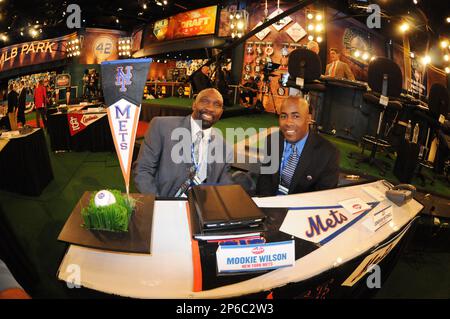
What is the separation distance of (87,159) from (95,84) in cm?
1301

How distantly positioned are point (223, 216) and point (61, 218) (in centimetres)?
324

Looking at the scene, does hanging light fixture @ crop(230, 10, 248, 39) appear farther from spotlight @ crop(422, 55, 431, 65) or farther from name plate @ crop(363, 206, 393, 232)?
name plate @ crop(363, 206, 393, 232)

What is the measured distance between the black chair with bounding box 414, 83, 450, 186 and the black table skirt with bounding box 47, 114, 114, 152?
6594 millimetres

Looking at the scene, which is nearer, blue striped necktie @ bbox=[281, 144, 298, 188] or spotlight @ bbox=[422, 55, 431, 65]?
blue striped necktie @ bbox=[281, 144, 298, 188]

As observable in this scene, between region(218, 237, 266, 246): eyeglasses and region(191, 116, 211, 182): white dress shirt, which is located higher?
region(191, 116, 211, 182): white dress shirt

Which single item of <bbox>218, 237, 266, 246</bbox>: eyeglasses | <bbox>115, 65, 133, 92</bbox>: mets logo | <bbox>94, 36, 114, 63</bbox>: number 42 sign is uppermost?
<bbox>94, 36, 114, 63</bbox>: number 42 sign

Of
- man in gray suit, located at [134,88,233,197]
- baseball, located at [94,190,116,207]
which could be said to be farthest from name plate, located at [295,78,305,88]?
baseball, located at [94,190,116,207]

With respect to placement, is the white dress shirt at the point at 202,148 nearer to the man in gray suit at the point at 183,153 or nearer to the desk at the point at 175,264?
the man in gray suit at the point at 183,153

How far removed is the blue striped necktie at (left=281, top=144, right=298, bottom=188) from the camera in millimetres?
Answer: 2271

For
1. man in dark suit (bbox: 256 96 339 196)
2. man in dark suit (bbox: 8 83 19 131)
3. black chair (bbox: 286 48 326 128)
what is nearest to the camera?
man in dark suit (bbox: 256 96 339 196)

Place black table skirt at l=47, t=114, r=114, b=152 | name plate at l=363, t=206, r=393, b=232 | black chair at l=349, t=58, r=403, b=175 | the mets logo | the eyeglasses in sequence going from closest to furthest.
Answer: the eyeglasses, the mets logo, name plate at l=363, t=206, r=393, b=232, black chair at l=349, t=58, r=403, b=175, black table skirt at l=47, t=114, r=114, b=152

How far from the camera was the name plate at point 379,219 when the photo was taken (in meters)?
1.45

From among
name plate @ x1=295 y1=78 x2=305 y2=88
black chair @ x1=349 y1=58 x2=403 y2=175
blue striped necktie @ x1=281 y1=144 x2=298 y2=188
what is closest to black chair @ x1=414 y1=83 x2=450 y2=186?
black chair @ x1=349 y1=58 x2=403 y2=175

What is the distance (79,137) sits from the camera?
6656 mm
